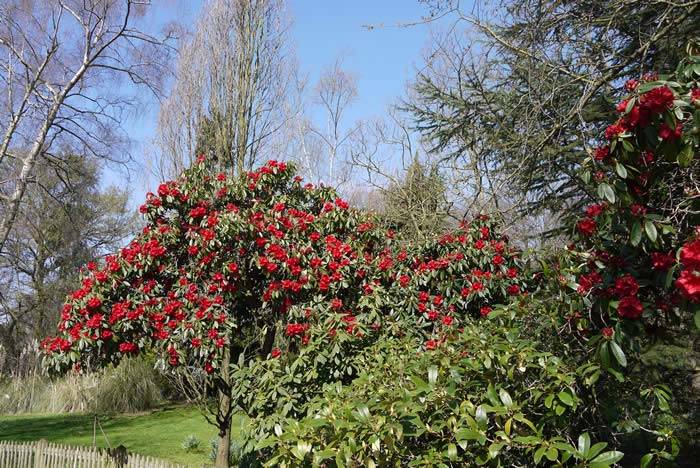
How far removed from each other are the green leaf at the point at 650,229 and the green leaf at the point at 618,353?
475 millimetres

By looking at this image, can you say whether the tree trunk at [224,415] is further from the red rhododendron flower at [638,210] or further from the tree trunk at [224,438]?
the red rhododendron flower at [638,210]

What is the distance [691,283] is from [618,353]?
54 cm

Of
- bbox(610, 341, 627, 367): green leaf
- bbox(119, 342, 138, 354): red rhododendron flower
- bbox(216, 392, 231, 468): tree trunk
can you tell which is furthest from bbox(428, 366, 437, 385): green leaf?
bbox(216, 392, 231, 468): tree trunk

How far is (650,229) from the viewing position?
7.14 feet

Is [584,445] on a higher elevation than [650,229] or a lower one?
lower

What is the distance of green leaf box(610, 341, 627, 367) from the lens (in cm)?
228

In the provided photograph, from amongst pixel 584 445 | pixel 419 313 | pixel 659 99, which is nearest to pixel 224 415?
pixel 419 313

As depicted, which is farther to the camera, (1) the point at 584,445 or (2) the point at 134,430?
(2) the point at 134,430

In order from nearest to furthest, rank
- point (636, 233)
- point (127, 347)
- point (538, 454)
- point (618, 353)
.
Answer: point (636, 233) < point (618, 353) < point (538, 454) < point (127, 347)

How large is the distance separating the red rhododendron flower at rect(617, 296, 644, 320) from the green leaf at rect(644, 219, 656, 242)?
0.93ft

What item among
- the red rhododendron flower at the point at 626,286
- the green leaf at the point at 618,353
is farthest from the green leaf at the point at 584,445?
the red rhododendron flower at the point at 626,286

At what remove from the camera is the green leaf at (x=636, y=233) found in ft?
7.14

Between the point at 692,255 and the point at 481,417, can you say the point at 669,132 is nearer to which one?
the point at 692,255

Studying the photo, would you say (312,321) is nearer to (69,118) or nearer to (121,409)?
(69,118)
